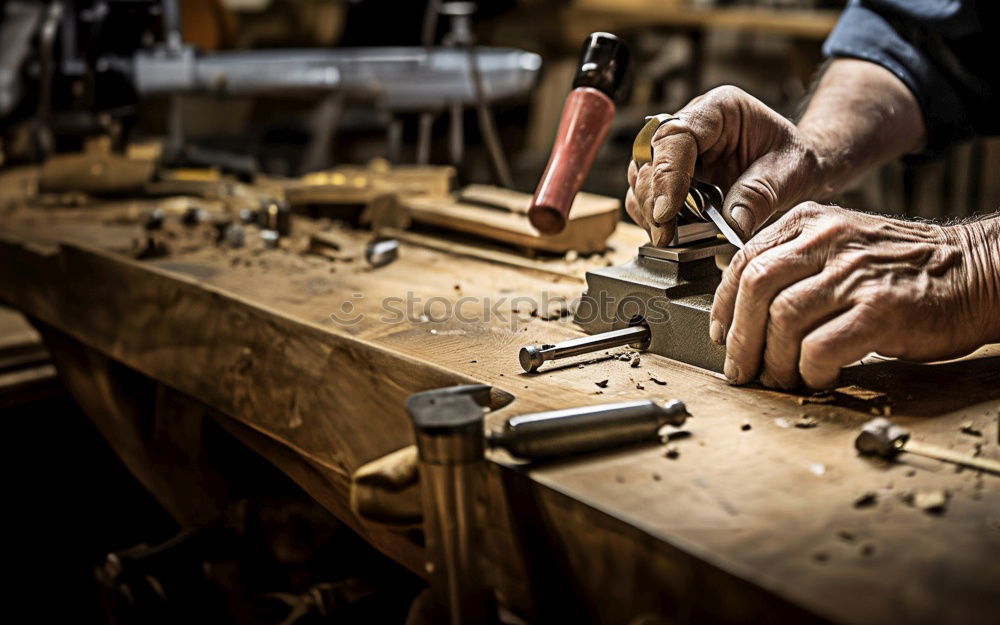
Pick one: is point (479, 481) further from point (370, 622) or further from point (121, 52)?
point (121, 52)

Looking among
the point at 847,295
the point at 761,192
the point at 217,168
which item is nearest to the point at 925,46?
the point at 761,192

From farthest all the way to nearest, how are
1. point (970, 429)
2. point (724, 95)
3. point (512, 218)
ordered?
point (512, 218), point (724, 95), point (970, 429)

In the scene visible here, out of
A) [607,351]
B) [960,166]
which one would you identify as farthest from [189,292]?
[960,166]

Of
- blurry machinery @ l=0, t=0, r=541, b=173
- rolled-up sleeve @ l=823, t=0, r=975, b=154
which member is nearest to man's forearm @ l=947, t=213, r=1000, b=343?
rolled-up sleeve @ l=823, t=0, r=975, b=154

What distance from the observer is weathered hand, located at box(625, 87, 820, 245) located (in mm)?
1099

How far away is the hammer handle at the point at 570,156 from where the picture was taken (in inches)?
47.3

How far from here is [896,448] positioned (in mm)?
797

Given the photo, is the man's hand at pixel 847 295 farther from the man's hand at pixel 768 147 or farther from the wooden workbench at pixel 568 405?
the man's hand at pixel 768 147

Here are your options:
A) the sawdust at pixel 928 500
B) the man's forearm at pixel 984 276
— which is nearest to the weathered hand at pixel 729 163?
the man's forearm at pixel 984 276

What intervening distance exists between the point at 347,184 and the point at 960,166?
382 cm

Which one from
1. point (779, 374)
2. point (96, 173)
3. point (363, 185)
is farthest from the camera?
point (96, 173)

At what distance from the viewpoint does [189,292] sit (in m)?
1.41

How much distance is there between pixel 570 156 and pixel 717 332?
37 cm

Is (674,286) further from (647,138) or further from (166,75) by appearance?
(166,75)
